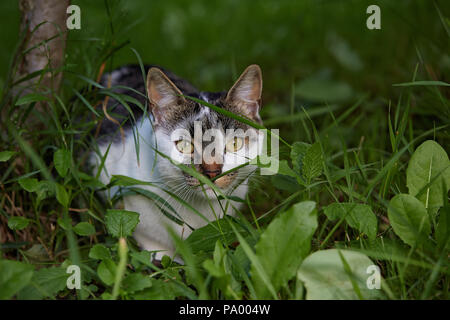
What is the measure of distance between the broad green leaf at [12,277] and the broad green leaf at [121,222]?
326mm

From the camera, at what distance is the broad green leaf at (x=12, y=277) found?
120 centimetres

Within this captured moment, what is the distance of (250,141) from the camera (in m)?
1.87

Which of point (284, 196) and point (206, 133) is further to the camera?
point (284, 196)

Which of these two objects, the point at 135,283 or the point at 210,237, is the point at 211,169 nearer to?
the point at 210,237

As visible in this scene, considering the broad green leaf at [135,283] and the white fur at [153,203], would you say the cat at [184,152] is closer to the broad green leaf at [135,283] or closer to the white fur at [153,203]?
the white fur at [153,203]

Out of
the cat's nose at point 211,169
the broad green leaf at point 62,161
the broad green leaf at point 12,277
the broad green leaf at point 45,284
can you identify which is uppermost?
the broad green leaf at point 62,161

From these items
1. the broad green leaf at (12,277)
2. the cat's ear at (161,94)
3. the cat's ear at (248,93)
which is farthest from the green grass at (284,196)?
the cat's ear at (248,93)

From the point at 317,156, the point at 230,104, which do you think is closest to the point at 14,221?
the point at 230,104

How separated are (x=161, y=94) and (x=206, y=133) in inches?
10.8

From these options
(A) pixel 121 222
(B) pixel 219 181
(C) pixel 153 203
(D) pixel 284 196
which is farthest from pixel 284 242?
(D) pixel 284 196

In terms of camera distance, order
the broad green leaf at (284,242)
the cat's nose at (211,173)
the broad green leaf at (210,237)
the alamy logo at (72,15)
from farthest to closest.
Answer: the alamy logo at (72,15) < the cat's nose at (211,173) < the broad green leaf at (210,237) < the broad green leaf at (284,242)

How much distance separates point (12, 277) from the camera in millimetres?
1222

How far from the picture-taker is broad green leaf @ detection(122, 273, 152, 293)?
50.9 inches
